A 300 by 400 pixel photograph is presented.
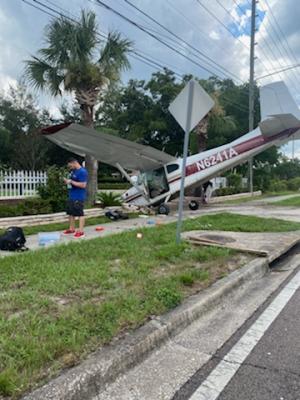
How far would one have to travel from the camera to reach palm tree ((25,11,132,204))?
13328mm

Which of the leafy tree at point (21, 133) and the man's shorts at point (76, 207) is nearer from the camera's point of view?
the man's shorts at point (76, 207)

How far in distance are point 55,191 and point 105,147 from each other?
2183 mm

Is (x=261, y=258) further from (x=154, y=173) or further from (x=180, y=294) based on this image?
(x=154, y=173)

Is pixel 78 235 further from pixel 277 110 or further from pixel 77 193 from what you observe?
pixel 277 110

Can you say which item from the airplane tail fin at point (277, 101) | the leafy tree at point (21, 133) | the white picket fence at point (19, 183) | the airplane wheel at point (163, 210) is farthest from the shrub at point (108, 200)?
the leafy tree at point (21, 133)

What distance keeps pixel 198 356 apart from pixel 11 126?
122 feet

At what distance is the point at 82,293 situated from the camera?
14.0 feet

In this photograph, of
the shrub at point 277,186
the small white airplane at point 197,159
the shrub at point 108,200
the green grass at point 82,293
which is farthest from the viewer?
the shrub at point 277,186

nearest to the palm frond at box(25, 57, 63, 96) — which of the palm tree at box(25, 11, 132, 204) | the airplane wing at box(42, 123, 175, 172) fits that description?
the palm tree at box(25, 11, 132, 204)

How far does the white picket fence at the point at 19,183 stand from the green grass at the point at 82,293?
6.65 meters

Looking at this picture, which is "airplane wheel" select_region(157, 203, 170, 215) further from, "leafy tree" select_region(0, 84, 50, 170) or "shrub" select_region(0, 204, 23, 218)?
"leafy tree" select_region(0, 84, 50, 170)

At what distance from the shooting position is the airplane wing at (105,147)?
34.0 ft

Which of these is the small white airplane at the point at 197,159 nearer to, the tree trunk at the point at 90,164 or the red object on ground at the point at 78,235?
the tree trunk at the point at 90,164

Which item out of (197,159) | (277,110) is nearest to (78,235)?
(197,159)
